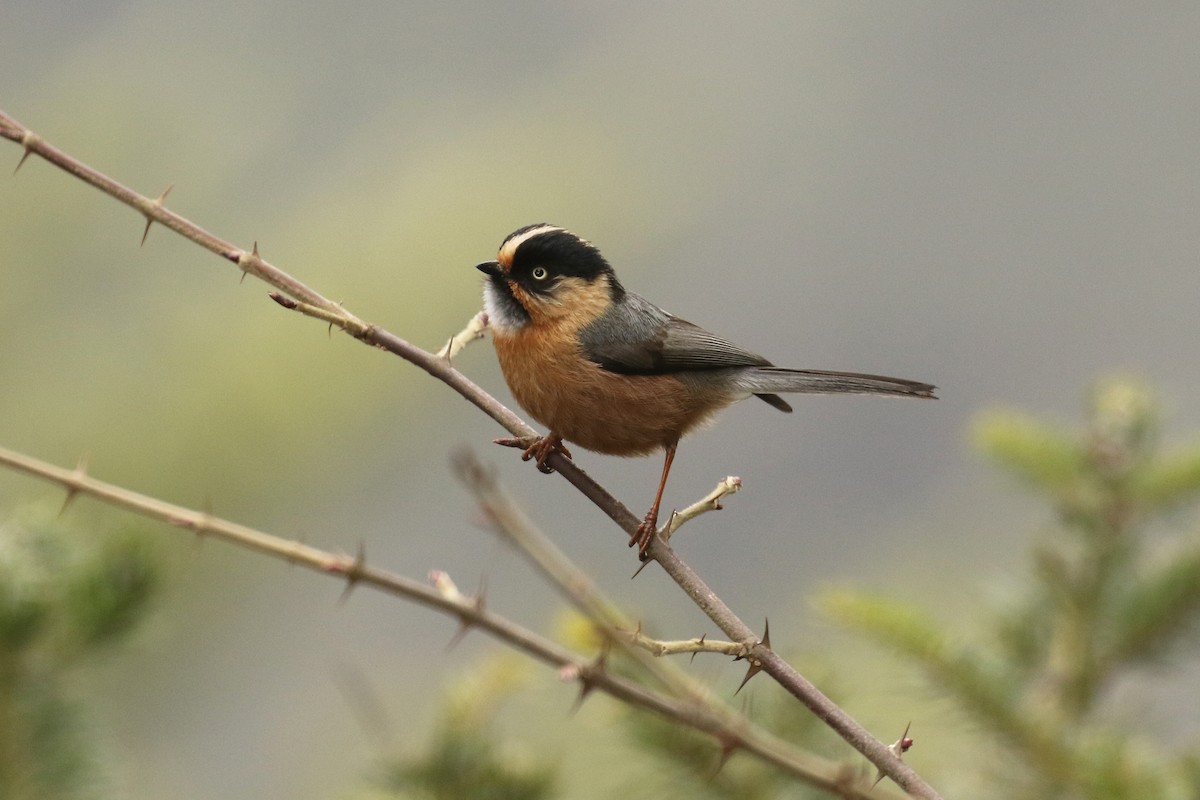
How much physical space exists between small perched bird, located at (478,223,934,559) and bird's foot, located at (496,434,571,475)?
2 cm

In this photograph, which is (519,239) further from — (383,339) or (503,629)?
(503,629)

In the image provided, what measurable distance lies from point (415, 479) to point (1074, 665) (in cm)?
1590

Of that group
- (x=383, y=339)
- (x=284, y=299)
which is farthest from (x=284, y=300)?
(x=383, y=339)

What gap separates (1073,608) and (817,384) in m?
1.26

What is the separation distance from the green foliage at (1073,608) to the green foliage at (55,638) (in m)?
1.68

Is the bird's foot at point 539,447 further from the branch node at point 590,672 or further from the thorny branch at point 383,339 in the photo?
the branch node at point 590,672

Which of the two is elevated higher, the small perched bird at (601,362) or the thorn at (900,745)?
the small perched bird at (601,362)

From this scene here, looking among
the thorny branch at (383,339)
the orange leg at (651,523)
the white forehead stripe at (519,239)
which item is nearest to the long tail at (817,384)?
the orange leg at (651,523)

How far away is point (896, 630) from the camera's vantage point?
9.37 feet

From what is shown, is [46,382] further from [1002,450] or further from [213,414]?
[1002,450]

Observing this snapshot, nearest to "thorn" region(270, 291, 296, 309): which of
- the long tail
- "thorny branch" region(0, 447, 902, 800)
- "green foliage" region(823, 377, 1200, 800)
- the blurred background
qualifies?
"thorny branch" region(0, 447, 902, 800)

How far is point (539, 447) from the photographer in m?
3.33

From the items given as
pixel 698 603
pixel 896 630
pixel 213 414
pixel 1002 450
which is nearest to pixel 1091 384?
pixel 1002 450

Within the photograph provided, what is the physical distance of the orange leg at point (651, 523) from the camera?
2.64m
